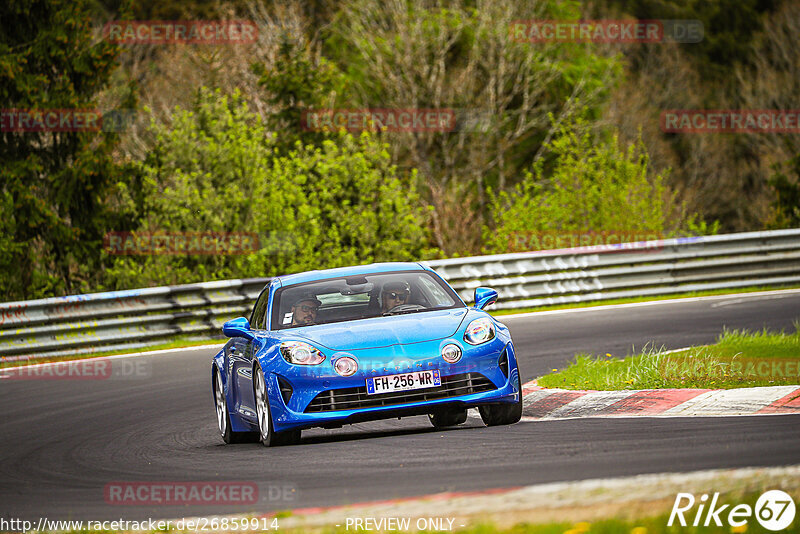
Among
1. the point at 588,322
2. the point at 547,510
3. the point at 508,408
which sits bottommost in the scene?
the point at 588,322

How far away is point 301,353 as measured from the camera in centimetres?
934

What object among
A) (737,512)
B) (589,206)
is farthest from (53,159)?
(737,512)

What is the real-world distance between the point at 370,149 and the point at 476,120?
18.3 metres

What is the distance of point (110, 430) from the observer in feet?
37.6

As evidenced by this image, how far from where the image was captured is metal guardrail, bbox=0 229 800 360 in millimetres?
18266

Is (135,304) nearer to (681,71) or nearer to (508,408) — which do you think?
(508,408)

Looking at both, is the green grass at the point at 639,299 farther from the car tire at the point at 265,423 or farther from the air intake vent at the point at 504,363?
the car tire at the point at 265,423

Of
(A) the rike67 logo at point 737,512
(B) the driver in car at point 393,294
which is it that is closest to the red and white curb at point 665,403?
(B) the driver in car at point 393,294

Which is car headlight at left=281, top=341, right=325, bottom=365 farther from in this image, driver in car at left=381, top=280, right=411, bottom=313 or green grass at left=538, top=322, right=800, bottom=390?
green grass at left=538, top=322, right=800, bottom=390

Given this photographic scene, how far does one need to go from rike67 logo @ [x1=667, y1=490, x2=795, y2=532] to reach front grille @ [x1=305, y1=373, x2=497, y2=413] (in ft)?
11.9

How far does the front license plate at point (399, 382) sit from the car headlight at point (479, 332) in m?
0.47

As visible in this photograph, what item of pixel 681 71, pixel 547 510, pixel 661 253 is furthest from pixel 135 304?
pixel 681 71

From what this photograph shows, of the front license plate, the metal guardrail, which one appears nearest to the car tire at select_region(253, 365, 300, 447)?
the front license plate

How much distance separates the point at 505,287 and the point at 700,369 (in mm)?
10335
